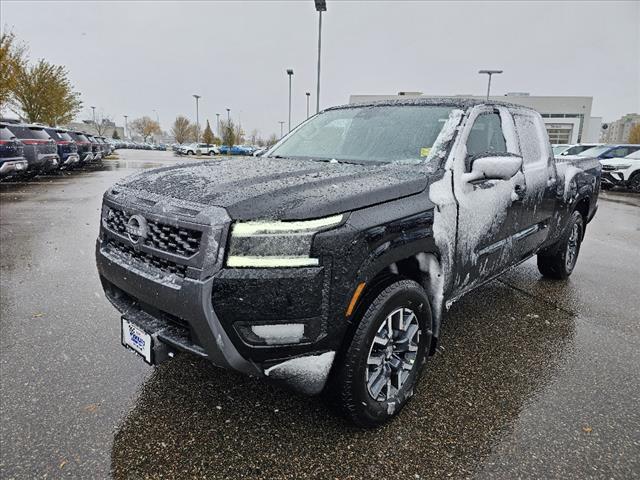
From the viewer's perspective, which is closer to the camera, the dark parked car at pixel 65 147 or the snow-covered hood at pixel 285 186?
the snow-covered hood at pixel 285 186

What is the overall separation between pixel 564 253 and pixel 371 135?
9.70 feet

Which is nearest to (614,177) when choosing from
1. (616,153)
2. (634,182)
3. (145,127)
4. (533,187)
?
(634,182)

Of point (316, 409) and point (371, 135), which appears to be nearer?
point (316, 409)

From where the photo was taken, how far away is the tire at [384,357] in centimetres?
223

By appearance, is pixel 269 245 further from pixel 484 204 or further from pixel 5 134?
pixel 5 134

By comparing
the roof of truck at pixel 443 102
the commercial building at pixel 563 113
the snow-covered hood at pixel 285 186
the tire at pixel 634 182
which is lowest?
the tire at pixel 634 182

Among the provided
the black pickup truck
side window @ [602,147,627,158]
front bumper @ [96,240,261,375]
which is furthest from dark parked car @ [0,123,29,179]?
side window @ [602,147,627,158]

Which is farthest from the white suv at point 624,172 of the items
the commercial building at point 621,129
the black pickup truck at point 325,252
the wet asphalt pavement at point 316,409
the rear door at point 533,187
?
the commercial building at point 621,129

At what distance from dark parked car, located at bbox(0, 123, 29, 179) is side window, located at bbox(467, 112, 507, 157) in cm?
1223

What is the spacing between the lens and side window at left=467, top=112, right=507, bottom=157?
10.3 feet

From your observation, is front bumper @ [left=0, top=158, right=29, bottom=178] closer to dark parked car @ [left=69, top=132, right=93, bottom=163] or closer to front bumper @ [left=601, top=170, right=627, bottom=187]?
dark parked car @ [left=69, top=132, right=93, bottom=163]

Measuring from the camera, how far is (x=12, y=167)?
11.7 m

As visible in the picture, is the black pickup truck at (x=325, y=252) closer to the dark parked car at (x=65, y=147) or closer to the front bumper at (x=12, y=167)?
the front bumper at (x=12, y=167)

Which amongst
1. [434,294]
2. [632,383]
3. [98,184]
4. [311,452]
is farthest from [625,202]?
[98,184]
